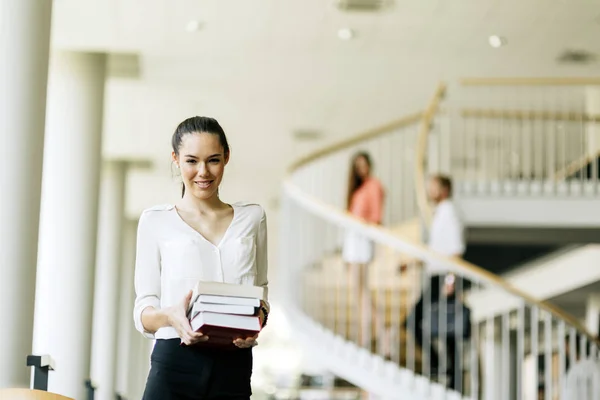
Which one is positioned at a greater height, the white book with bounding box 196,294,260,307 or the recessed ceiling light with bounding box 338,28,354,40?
the recessed ceiling light with bounding box 338,28,354,40

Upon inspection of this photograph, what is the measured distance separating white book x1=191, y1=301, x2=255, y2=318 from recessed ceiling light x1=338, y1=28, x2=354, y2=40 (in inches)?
273

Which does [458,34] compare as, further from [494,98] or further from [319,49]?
[494,98]

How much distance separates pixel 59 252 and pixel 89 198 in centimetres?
58

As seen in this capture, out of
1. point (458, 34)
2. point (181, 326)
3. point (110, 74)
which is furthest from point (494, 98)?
point (181, 326)

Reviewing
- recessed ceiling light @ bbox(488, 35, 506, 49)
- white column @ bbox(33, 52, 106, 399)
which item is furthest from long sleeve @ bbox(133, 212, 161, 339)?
recessed ceiling light @ bbox(488, 35, 506, 49)

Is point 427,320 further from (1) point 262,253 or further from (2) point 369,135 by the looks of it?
(1) point 262,253

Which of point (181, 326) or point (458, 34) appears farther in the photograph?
point (458, 34)

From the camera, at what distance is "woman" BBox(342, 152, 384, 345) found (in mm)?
8281

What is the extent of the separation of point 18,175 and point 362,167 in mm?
4244

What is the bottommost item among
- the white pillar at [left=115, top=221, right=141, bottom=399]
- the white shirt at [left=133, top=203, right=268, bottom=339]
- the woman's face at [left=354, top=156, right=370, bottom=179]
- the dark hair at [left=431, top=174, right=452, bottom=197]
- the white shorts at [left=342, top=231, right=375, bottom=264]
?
the white pillar at [left=115, top=221, right=141, bottom=399]

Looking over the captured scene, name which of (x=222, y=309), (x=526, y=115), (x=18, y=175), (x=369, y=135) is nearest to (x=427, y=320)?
(x=369, y=135)

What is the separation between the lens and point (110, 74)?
409 inches

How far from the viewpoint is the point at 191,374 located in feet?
7.68

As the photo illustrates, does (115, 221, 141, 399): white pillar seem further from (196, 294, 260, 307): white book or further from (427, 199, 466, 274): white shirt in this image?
(196, 294, 260, 307): white book
